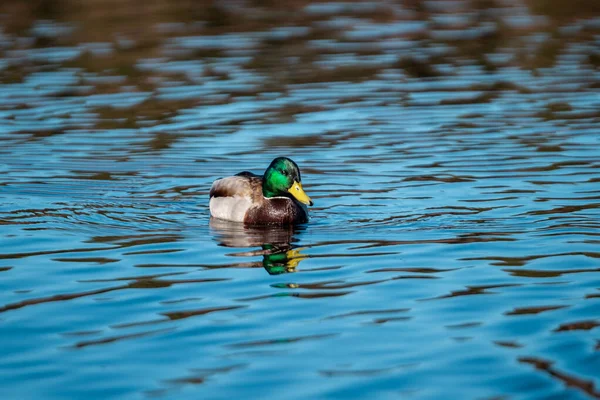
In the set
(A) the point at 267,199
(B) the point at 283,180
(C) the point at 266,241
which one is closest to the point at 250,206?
(A) the point at 267,199

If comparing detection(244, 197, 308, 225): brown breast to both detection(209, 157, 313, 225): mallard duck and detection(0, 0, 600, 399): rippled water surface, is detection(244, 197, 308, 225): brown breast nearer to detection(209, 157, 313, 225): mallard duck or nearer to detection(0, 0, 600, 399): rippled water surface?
detection(209, 157, 313, 225): mallard duck

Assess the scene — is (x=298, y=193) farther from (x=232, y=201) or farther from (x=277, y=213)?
(x=232, y=201)

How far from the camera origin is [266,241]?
11.8 meters

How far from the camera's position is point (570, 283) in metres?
9.31

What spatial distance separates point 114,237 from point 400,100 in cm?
919

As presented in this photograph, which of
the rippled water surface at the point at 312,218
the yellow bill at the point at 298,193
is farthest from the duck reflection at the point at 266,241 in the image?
the yellow bill at the point at 298,193

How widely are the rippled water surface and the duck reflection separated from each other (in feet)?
0.15

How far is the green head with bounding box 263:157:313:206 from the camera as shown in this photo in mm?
12562

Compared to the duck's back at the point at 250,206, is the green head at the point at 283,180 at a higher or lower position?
higher

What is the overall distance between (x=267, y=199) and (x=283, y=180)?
0.29 m

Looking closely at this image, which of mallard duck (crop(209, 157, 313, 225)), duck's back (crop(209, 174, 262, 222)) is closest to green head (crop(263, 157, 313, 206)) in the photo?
mallard duck (crop(209, 157, 313, 225))

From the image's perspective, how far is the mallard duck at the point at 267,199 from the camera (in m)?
12.6

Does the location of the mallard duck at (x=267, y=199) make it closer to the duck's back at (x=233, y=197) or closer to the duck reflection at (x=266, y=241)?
→ the duck's back at (x=233, y=197)

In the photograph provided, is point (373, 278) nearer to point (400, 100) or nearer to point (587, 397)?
point (587, 397)
